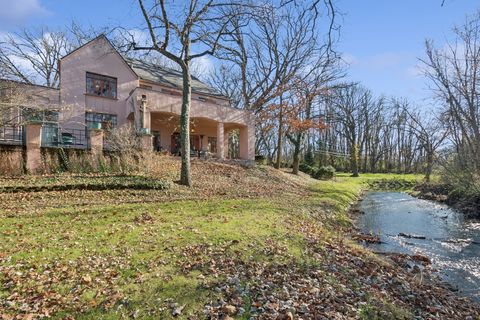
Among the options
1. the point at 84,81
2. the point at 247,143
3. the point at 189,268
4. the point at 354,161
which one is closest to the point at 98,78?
the point at 84,81

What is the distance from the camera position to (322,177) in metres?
30.4

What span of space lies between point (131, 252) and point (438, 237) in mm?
10700

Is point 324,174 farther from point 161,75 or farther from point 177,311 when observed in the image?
point 177,311

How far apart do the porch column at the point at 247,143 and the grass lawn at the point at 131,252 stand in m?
15.4

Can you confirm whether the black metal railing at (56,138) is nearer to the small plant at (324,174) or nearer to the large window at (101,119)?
the large window at (101,119)

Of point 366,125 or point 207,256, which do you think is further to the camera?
point 366,125

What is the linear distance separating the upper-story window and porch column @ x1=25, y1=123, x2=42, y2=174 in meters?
7.89

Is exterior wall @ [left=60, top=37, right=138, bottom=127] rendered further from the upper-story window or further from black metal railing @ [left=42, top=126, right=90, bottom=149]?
black metal railing @ [left=42, top=126, right=90, bottom=149]

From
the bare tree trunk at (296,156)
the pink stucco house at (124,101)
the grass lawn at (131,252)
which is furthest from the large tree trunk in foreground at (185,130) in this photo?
the bare tree trunk at (296,156)

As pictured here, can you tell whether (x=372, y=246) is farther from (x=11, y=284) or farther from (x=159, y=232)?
(x=11, y=284)

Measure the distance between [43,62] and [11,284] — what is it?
32.4 meters

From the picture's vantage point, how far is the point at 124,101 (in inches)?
904

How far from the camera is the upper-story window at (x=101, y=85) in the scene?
71.3 ft

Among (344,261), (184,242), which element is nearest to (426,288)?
(344,261)
